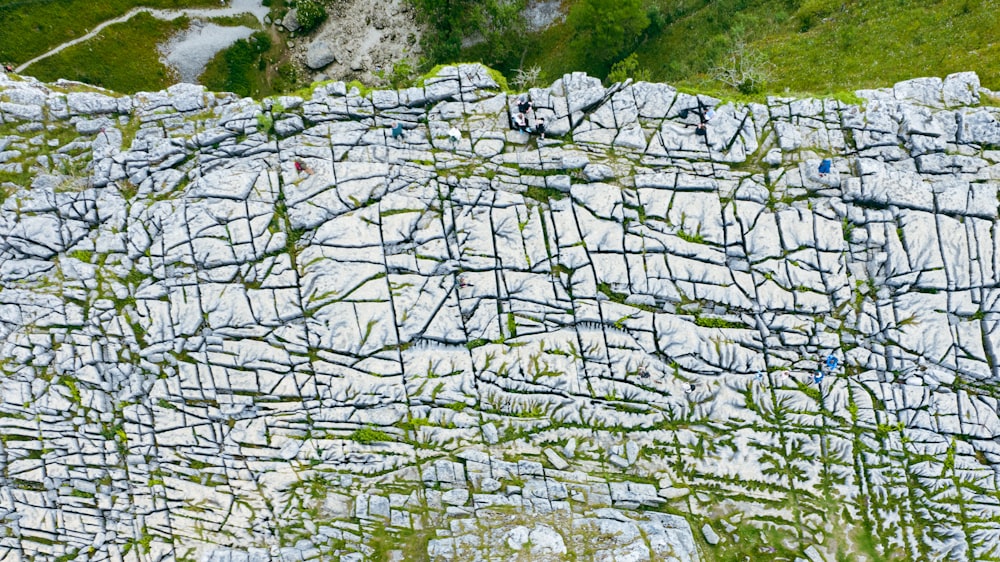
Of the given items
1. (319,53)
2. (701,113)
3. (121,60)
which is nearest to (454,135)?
(701,113)

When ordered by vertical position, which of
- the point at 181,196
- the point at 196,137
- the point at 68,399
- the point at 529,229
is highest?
the point at 196,137

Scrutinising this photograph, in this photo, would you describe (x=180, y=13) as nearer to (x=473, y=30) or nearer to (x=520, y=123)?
(x=473, y=30)

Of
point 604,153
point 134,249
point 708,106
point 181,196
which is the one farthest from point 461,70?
point 134,249

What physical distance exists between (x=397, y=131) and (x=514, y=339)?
33.1 ft

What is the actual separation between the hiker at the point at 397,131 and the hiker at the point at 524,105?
16.8 feet

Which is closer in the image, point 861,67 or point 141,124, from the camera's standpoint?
point 141,124

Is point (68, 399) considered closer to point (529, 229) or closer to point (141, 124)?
point (141, 124)

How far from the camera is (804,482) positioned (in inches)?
788

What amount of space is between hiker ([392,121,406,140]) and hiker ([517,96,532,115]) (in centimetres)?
511

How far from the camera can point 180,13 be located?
99.5 feet

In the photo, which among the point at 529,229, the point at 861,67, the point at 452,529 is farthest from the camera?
the point at 861,67

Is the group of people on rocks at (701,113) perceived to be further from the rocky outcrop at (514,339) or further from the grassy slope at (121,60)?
the grassy slope at (121,60)

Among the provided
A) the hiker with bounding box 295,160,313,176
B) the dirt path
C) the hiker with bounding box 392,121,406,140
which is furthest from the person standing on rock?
the dirt path

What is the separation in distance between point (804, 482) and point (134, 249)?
2851cm
